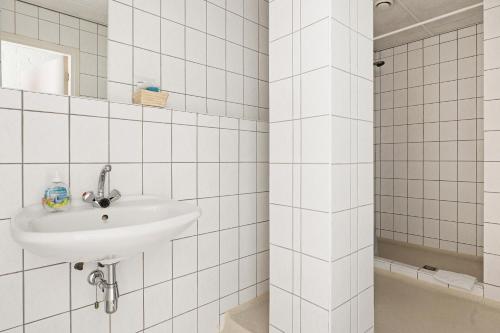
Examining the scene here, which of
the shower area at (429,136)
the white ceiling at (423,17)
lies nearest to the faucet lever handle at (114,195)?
the shower area at (429,136)

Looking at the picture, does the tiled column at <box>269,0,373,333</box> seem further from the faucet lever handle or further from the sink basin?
the faucet lever handle

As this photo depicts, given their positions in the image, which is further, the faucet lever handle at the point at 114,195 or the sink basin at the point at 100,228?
the faucet lever handle at the point at 114,195

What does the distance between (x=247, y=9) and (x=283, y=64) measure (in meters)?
0.79

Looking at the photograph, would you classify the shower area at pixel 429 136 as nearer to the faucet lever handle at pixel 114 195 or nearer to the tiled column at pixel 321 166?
the tiled column at pixel 321 166

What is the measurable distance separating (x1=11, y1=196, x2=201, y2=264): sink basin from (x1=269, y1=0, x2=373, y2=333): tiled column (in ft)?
1.51

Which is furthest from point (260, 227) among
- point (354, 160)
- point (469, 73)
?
point (469, 73)

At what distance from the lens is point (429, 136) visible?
2.49 meters

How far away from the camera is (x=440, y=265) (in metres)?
2.29

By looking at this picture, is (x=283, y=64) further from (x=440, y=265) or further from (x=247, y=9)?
(x=440, y=265)

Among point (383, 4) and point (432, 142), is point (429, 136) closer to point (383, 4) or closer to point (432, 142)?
point (432, 142)

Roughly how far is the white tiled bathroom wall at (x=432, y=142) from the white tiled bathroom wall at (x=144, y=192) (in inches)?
63.5

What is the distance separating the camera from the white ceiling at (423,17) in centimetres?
199

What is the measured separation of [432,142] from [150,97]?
7.82 feet

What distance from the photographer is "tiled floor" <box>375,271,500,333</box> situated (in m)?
1.41
